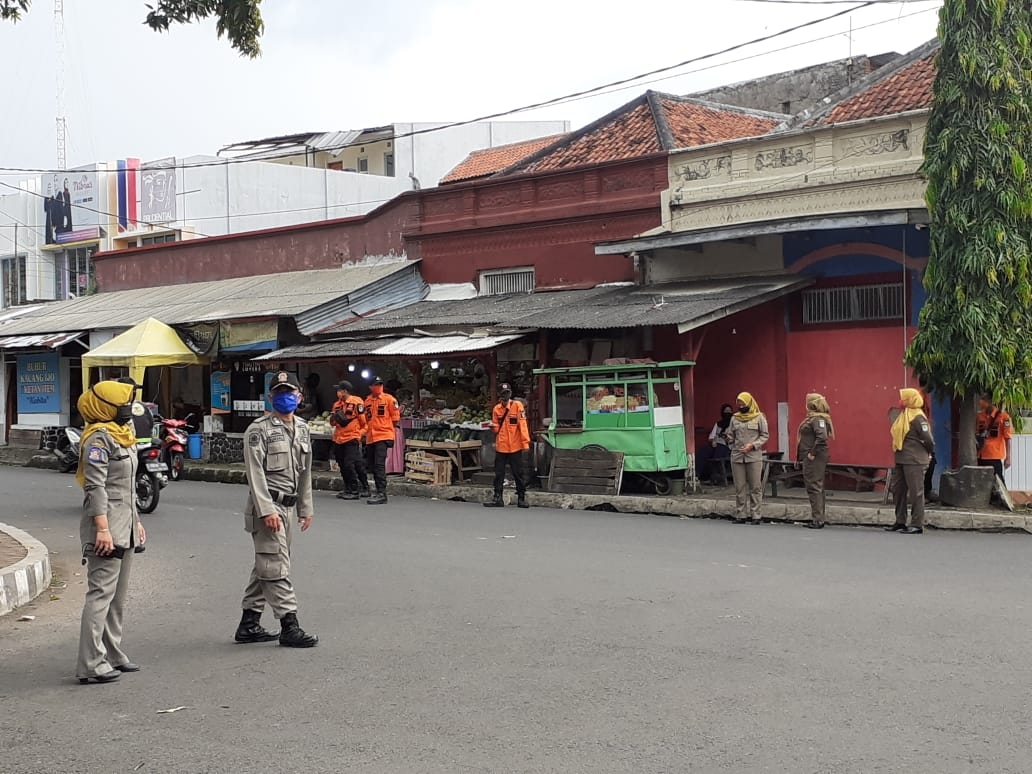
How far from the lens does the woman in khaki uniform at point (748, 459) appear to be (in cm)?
1408

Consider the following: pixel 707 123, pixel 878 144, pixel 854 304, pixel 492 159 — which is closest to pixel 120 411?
pixel 854 304

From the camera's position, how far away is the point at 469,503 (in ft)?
55.2

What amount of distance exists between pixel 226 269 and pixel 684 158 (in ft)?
42.6

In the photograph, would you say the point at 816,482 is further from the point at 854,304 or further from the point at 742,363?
the point at 742,363

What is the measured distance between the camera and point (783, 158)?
57.4 ft

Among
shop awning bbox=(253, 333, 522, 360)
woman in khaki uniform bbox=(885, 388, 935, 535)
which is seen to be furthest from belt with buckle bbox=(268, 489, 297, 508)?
shop awning bbox=(253, 333, 522, 360)

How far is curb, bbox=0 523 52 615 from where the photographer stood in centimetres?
866

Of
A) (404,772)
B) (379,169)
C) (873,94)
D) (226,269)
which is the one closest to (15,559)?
(404,772)

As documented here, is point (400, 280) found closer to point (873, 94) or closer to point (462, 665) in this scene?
point (873, 94)

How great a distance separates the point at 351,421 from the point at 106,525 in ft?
32.2

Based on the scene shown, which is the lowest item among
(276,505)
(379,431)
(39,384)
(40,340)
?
(276,505)

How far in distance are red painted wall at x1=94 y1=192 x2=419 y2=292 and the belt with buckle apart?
16.1m

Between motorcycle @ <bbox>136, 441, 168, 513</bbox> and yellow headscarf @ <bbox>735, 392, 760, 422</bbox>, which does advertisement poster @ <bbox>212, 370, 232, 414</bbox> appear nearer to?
motorcycle @ <bbox>136, 441, 168, 513</bbox>

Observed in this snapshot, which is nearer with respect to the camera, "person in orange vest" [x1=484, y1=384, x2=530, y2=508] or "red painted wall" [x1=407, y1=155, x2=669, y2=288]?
"person in orange vest" [x1=484, y1=384, x2=530, y2=508]
